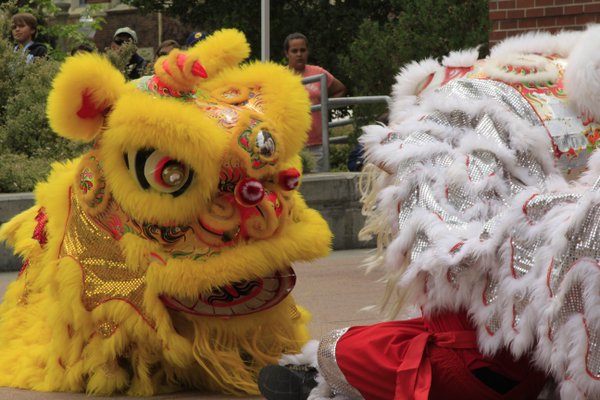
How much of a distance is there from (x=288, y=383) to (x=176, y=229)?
807mm

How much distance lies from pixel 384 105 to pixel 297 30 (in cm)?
728

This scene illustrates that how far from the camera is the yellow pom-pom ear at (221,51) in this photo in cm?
→ 507

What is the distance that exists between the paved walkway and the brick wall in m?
2.08

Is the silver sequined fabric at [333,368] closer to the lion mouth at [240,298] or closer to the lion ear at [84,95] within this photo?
the lion mouth at [240,298]

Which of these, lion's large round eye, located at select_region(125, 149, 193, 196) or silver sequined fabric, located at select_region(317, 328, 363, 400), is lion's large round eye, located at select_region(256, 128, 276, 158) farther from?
silver sequined fabric, located at select_region(317, 328, 363, 400)

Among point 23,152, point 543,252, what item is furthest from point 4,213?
point 543,252

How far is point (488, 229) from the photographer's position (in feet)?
11.4

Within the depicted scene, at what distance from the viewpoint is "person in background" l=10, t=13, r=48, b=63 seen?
10.9 m

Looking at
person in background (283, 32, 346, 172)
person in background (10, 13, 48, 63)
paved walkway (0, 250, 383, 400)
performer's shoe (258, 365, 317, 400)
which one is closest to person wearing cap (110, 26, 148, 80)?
person in background (10, 13, 48, 63)

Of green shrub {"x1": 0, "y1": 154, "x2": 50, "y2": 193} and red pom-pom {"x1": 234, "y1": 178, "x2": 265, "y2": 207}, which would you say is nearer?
red pom-pom {"x1": 234, "y1": 178, "x2": 265, "y2": 207}

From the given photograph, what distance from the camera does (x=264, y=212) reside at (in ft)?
15.8

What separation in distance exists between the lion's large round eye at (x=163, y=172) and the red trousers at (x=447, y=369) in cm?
118

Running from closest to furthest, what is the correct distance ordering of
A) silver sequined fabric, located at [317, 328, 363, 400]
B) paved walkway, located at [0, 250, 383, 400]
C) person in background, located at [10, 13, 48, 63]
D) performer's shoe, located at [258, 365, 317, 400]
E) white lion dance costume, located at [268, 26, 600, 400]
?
1. white lion dance costume, located at [268, 26, 600, 400]
2. silver sequined fabric, located at [317, 328, 363, 400]
3. performer's shoe, located at [258, 365, 317, 400]
4. paved walkway, located at [0, 250, 383, 400]
5. person in background, located at [10, 13, 48, 63]

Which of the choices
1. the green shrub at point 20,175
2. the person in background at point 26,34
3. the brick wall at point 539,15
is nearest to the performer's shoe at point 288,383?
the green shrub at point 20,175
